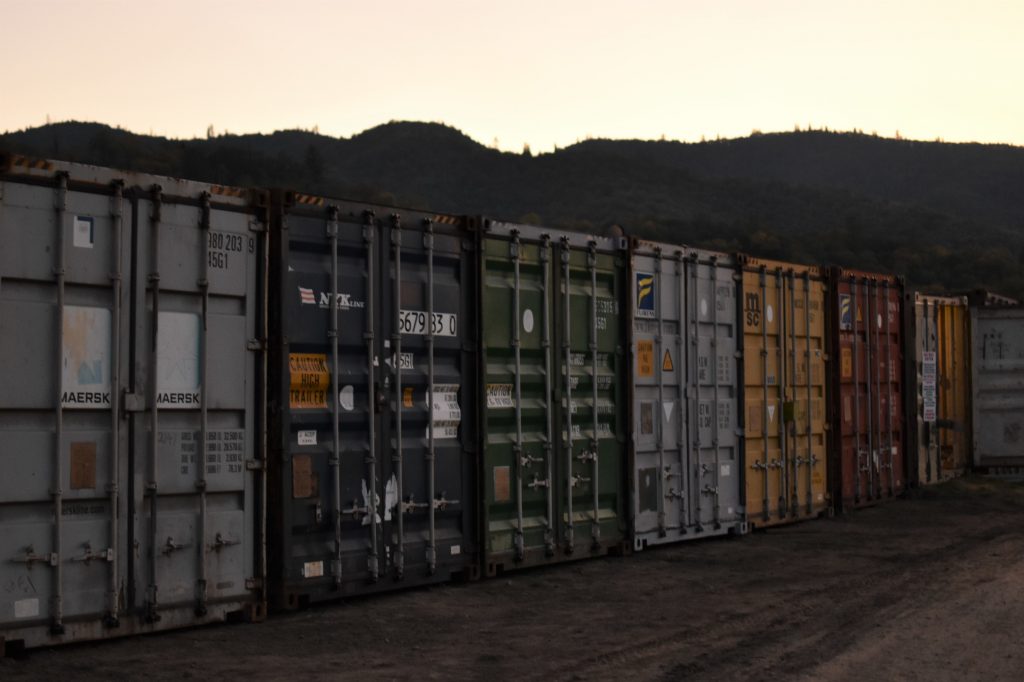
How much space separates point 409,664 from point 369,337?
3.17 metres

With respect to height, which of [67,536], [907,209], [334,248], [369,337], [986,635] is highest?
[907,209]

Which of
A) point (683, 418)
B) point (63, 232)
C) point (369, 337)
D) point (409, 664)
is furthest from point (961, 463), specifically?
point (63, 232)

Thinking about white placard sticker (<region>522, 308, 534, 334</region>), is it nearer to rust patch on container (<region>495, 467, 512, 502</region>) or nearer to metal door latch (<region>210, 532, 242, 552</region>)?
rust patch on container (<region>495, 467, 512, 502</region>)

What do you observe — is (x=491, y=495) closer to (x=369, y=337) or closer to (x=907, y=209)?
(x=369, y=337)

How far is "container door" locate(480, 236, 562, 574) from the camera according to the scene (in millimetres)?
11648

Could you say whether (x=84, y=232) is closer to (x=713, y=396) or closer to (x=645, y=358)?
(x=645, y=358)

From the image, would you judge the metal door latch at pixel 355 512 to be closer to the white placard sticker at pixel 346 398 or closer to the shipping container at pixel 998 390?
the white placard sticker at pixel 346 398

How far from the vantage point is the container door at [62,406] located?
810cm

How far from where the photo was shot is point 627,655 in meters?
8.37

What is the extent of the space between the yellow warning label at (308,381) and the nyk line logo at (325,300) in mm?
425

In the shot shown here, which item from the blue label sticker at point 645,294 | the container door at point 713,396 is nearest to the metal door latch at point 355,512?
the blue label sticker at point 645,294

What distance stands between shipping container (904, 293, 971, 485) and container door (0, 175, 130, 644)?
1452 centimetres

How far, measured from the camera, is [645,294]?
13742 mm

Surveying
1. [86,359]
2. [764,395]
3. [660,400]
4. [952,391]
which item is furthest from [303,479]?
[952,391]
